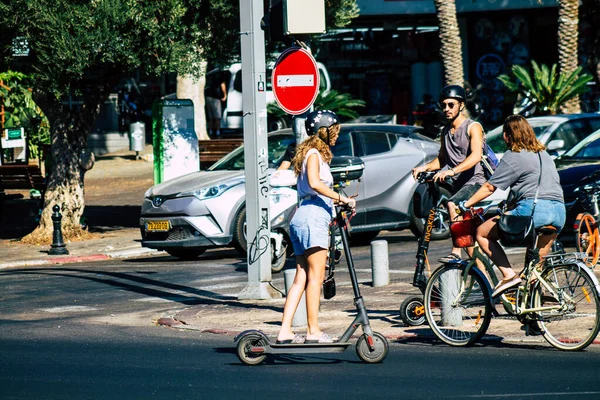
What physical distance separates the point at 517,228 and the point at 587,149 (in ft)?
26.6

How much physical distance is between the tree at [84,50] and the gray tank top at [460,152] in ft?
26.0

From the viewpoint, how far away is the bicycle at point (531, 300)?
8.30m

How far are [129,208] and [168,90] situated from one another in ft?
63.4

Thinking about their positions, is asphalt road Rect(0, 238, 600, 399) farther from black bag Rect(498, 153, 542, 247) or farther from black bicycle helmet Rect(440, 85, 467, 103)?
black bicycle helmet Rect(440, 85, 467, 103)

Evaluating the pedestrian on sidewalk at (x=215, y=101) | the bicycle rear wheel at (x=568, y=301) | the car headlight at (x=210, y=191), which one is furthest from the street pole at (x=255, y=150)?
the pedestrian on sidewalk at (x=215, y=101)

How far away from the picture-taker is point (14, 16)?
655 inches

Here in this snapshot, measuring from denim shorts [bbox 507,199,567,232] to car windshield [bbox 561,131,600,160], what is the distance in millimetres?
7670

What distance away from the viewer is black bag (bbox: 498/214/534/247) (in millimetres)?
8602

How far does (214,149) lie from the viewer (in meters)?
25.0

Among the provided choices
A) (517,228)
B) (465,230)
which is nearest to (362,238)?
(465,230)

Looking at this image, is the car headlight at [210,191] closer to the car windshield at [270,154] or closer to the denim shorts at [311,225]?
the car windshield at [270,154]

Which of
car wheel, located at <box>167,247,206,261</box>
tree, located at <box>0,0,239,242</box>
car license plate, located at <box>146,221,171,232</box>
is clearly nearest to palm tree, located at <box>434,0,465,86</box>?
tree, located at <box>0,0,239,242</box>

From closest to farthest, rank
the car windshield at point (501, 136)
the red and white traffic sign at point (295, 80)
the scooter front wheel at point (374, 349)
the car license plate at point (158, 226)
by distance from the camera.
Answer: the scooter front wheel at point (374, 349)
the red and white traffic sign at point (295, 80)
the car license plate at point (158, 226)
the car windshield at point (501, 136)

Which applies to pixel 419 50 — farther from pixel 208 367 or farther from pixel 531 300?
pixel 208 367
